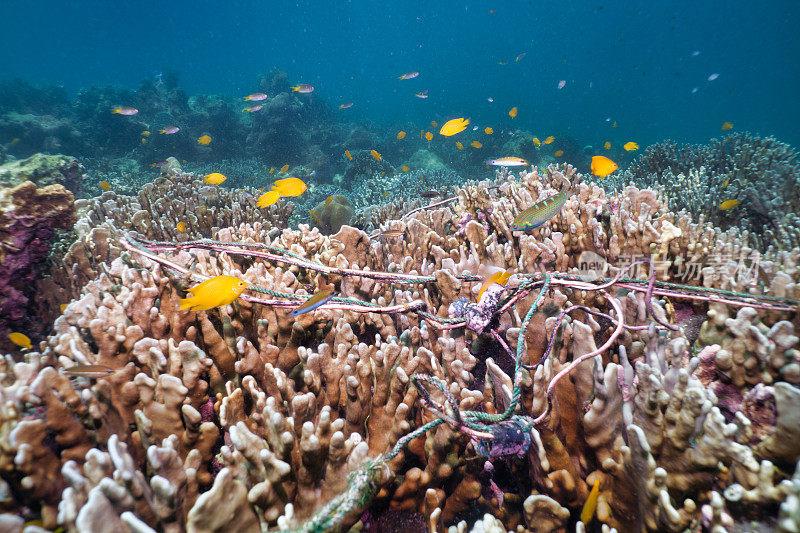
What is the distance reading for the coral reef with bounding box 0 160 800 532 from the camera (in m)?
1.04

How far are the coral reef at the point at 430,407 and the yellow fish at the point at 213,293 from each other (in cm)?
17

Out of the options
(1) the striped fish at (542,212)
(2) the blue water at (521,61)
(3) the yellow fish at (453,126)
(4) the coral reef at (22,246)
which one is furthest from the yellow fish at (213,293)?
(2) the blue water at (521,61)

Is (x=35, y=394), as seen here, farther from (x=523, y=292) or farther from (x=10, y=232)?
(x=10, y=232)

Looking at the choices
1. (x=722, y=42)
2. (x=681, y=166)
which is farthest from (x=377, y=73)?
(x=681, y=166)

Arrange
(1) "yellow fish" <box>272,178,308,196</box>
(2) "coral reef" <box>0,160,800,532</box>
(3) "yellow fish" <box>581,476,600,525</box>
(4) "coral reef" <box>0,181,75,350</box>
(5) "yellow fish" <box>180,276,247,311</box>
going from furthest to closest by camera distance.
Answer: (1) "yellow fish" <box>272,178,308,196</box>
(4) "coral reef" <box>0,181,75,350</box>
(5) "yellow fish" <box>180,276,247,311</box>
(3) "yellow fish" <box>581,476,600,525</box>
(2) "coral reef" <box>0,160,800,532</box>

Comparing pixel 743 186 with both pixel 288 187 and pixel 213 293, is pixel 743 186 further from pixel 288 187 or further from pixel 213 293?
pixel 213 293

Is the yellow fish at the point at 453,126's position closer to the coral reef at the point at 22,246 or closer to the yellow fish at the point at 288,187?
the yellow fish at the point at 288,187

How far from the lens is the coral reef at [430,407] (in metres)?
1.04

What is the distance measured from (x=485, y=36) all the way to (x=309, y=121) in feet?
405

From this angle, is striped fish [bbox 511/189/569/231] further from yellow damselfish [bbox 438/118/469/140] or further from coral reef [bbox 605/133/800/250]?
yellow damselfish [bbox 438/118/469/140]

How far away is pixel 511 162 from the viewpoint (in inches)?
191

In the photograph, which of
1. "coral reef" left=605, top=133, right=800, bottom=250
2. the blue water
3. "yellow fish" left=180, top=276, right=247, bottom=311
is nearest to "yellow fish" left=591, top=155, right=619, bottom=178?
"coral reef" left=605, top=133, right=800, bottom=250

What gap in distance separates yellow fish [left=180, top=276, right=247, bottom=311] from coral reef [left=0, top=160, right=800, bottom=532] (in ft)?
0.57

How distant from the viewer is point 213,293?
162cm
